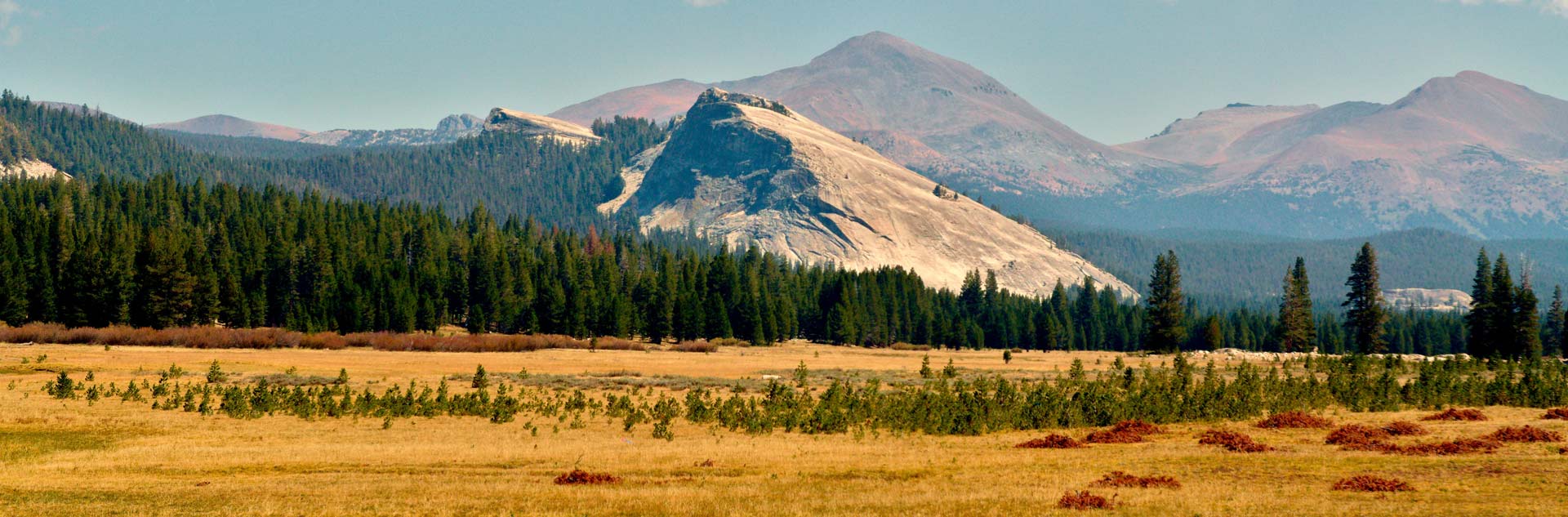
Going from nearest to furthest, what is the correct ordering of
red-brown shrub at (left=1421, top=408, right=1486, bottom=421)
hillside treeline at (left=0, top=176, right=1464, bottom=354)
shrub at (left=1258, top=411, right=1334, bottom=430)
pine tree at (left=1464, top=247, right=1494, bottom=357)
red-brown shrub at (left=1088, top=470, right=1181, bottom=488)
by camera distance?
1. red-brown shrub at (left=1088, top=470, right=1181, bottom=488)
2. shrub at (left=1258, top=411, right=1334, bottom=430)
3. red-brown shrub at (left=1421, top=408, right=1486, bottom=421)
4. pine tree at (left=1464, top=247, right=1494, bottom=357)
5. hillside treeline at (left=0, top=176, right=1464, bottom=354)

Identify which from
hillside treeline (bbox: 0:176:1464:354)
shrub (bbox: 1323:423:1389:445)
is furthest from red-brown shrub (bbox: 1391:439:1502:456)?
hillside treeline (bbox: 0:176:1464:354)

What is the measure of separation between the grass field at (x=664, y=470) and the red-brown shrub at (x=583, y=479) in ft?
1.64

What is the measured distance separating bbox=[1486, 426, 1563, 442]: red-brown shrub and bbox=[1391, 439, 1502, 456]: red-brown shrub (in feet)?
4.95

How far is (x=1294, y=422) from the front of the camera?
45.4 meters

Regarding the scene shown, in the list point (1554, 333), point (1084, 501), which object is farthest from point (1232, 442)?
point (1554, 333)

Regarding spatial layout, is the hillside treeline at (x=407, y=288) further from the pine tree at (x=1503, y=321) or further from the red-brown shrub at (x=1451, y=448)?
the red-brown shrub at (x=1451, y=448)

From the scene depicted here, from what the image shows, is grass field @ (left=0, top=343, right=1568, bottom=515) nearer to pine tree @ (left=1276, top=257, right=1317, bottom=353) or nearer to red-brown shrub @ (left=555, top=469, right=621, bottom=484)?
red-brown shrub @ (left=555, top=469, right=621, bottom=484)

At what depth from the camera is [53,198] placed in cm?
18588

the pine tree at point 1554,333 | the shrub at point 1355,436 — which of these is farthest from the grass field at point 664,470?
the pine tree at point 1554,333

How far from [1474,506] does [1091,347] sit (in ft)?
564

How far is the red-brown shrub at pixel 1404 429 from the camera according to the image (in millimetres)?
41000

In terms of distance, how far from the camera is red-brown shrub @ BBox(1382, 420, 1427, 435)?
41000 millimetres

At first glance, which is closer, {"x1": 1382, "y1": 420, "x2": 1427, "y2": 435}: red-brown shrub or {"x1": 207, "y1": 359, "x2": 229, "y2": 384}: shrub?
{"x1": 1382, "y1": 420, "x2": 1427, "y2": 435}: red-brown shrub

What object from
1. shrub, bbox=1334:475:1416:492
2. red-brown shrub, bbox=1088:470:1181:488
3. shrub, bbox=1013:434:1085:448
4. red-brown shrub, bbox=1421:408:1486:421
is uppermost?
red-brown shrub, bbox=1421:408:1486:421
